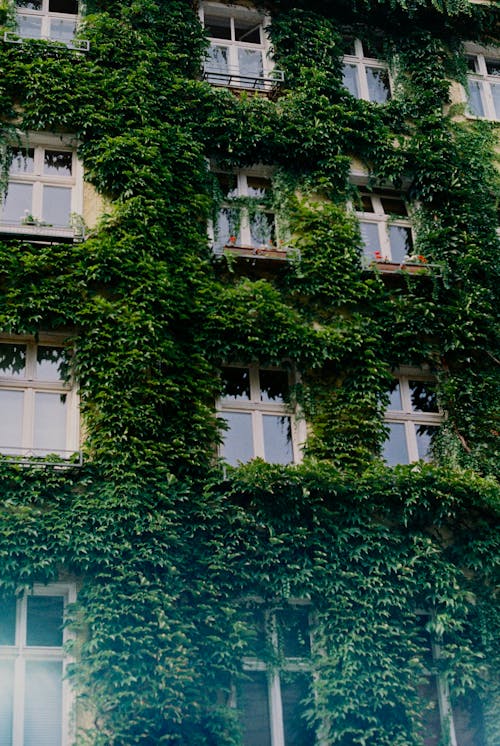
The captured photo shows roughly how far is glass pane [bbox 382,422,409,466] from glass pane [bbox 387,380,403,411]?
35cm

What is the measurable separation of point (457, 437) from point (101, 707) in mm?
8030

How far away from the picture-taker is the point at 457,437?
859 inches

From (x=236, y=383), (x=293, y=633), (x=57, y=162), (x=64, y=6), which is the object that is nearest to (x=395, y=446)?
(x=236, y=383)

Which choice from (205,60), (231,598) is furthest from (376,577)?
(205,60)

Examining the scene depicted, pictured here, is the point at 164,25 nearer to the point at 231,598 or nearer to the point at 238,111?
the point at 238,111

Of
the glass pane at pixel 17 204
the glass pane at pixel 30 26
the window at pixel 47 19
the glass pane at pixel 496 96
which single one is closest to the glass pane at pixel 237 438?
the glass pane at pixel 17 204

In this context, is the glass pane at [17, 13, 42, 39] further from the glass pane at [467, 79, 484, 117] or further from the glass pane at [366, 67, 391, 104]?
the glass pane at [467, 79, 484, 117]

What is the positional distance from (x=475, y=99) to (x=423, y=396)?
8.11 meters

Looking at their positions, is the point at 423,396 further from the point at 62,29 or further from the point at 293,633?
the point at 62,29

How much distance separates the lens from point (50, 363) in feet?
68.4

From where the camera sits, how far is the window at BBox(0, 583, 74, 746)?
17.6 metres

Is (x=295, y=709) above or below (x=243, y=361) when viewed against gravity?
below

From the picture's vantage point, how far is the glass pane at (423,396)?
22.4 metres

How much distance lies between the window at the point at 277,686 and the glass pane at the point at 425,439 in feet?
13.6
